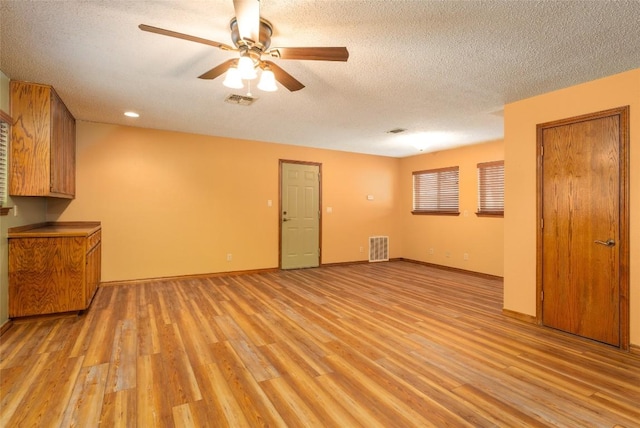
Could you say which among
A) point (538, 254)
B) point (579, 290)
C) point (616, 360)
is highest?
point (538, 254)

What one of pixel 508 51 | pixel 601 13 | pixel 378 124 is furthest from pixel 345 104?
pixel 601 13

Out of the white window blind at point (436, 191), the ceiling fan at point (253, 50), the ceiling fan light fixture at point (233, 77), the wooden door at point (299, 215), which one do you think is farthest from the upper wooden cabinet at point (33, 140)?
the white window blind at point (436, 191)

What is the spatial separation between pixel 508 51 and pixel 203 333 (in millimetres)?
3541

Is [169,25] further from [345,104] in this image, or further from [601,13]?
[601,13]

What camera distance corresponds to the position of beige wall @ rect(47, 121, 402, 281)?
15.8 ft

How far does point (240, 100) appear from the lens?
3729mm

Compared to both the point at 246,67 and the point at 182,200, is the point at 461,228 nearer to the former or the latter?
the point at 182,200

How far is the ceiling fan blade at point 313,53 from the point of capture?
2002 mm

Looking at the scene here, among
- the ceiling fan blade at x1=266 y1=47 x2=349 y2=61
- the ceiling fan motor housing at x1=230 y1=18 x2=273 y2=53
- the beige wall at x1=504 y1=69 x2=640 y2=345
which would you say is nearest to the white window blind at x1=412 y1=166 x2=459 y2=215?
the beige wall at x1=504 y1=69 x2=640 y2=345

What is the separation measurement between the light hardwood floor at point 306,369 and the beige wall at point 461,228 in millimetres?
2115

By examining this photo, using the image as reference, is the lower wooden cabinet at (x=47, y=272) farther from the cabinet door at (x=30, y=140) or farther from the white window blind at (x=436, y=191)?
the white window blind at (x=436, y=191)

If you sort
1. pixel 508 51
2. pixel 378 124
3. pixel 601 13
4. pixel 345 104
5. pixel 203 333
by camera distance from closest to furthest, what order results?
pixel 601 13 < pixel 508 51 < pixel 203 333 < pixel 345 104 < pixel 378 124

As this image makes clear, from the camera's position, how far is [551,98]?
3283 mm

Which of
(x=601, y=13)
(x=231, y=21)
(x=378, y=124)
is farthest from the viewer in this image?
(x=378, y=124)
